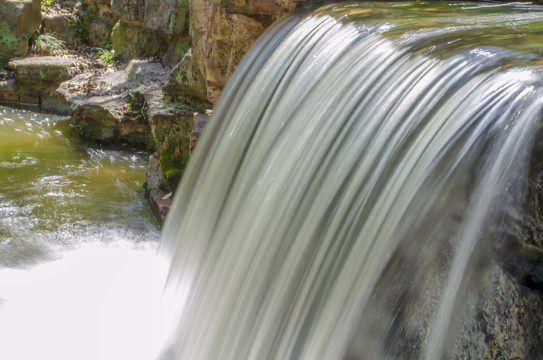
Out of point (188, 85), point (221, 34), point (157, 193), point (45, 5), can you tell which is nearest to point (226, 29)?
point (221, 34)

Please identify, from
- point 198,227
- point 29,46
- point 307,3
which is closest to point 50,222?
point 198,227

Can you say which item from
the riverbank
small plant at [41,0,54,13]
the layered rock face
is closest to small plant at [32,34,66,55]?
Answer: the riverbank

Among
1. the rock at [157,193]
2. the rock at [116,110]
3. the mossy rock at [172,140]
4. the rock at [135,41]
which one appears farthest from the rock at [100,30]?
the mossy rock at [172,140]

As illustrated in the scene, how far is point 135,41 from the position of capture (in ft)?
34.5

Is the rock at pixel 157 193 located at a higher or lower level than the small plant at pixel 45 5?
lower

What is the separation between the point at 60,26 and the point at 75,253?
27.5 feet

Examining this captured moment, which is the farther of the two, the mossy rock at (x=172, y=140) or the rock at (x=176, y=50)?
the rock at (x=176, y=50)

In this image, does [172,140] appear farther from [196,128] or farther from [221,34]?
[221,34]

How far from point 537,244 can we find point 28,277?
3.96m

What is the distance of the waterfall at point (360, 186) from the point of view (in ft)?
6.09

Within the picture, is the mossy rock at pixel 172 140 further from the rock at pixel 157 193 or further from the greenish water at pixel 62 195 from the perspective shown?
the greenish water at pixel 62 195

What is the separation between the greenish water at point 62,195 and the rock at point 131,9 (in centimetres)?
279

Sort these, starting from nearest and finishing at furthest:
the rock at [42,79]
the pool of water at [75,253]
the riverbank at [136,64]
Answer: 1. the pool of water at [75,253]
2. the riverbank at [136,64]
3. the rock at [42,79]

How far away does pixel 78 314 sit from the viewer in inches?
163
